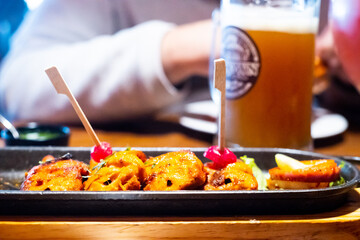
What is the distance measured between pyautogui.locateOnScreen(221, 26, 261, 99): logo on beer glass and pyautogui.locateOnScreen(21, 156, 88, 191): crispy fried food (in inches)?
24.9

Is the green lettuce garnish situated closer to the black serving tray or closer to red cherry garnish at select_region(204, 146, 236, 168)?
red cherry garnish at select_region(204, 146, 236, 168)

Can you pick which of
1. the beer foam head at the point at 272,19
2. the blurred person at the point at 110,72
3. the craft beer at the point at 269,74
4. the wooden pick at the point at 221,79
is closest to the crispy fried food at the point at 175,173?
the wooden pick at the point at 221,79

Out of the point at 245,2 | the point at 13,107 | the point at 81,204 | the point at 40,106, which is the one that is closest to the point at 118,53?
the point at 40,106

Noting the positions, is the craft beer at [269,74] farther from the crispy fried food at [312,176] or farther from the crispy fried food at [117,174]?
the crispy fried food at [117,174]

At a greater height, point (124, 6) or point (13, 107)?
point (124, 6)

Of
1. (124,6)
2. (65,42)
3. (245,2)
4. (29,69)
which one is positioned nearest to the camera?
(245,2)

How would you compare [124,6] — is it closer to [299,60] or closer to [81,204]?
[299,60]

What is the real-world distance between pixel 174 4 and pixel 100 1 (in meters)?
0.56

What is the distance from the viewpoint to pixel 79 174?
1059 millimetres

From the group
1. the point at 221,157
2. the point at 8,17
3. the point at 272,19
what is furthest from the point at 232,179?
the point at 8,17

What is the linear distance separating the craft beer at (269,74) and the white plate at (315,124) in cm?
25

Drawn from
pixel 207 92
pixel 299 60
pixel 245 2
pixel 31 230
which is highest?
pixel 245 2

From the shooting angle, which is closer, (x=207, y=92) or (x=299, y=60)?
(x=299, y=60)

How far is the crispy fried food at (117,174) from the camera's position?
977 mm
